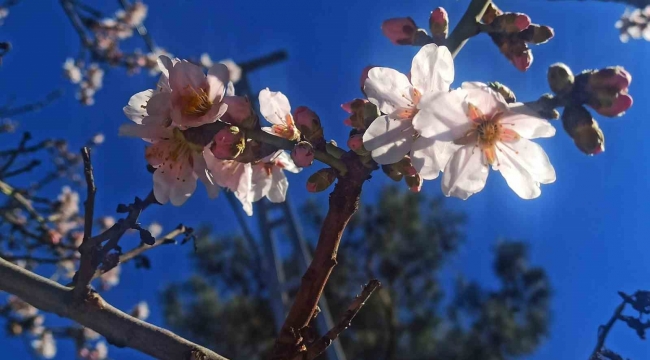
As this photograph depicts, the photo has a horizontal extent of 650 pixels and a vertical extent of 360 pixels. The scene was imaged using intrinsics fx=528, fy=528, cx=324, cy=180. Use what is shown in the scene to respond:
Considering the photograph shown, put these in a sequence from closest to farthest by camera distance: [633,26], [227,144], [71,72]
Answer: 1. [227,144]
2. [633,26]
3. [71,72]

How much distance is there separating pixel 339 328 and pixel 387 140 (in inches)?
10.4

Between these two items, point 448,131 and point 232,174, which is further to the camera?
point 232,174

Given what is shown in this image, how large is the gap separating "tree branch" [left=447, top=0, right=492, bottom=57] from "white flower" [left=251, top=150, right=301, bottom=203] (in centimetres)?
34

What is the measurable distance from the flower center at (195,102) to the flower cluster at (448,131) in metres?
0.25

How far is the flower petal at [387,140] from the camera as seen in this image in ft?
2.35

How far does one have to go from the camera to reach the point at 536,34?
2.93ft

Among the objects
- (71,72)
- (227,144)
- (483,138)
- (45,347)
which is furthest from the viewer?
(71,72)

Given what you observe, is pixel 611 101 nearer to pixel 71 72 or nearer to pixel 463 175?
pixel 463 175

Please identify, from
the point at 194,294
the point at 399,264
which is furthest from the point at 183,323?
the point at 399,264

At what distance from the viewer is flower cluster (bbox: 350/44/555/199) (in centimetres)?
74

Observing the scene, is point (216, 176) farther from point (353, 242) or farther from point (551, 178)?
point (353, 242)

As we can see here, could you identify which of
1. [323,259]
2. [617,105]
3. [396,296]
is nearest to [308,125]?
[323,259]

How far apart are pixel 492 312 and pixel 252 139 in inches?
329

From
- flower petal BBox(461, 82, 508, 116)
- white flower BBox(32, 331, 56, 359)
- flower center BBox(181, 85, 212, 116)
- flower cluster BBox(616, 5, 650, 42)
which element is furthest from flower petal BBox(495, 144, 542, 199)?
white flower BBox(32, 331, 56, 359)
